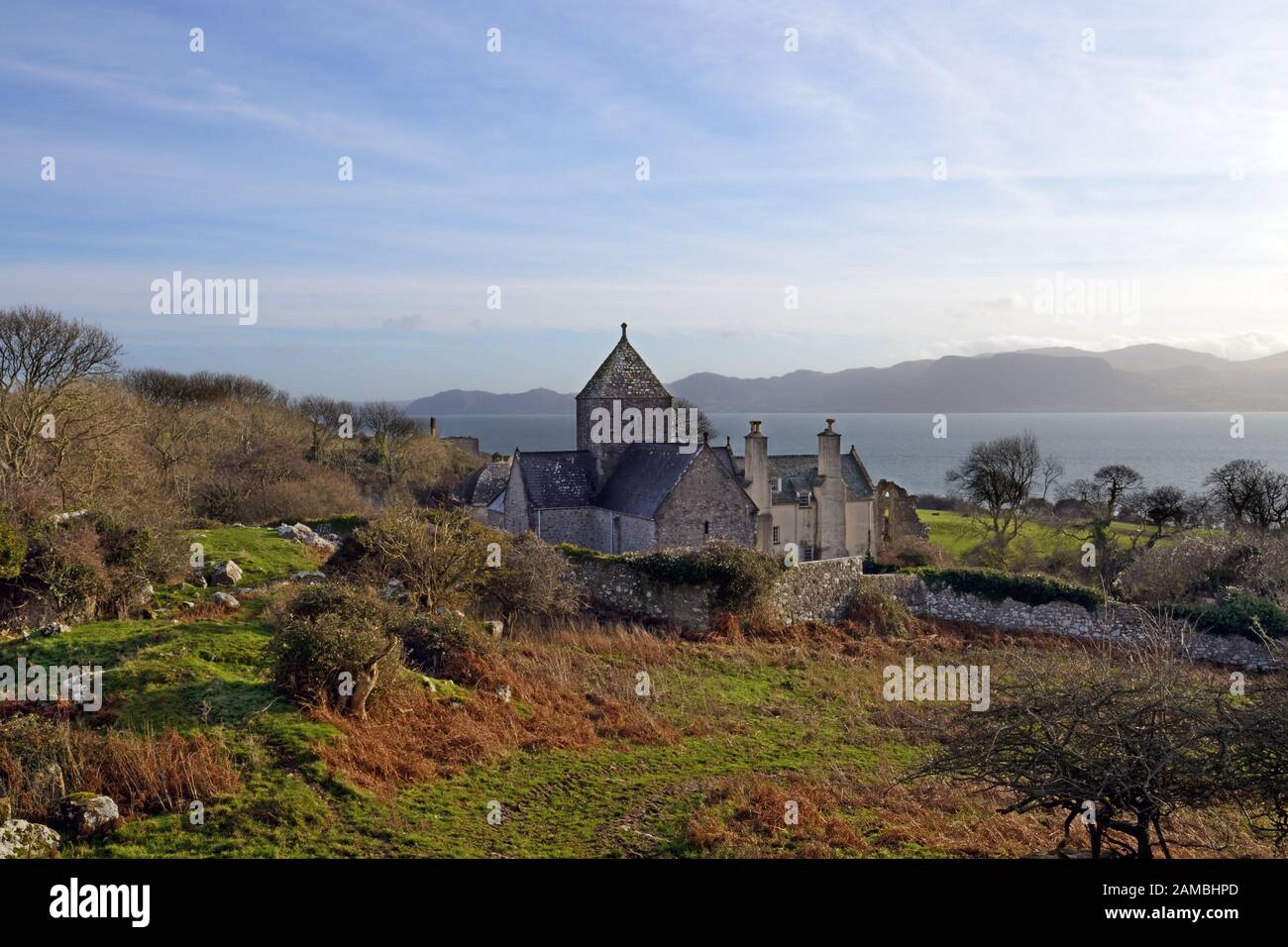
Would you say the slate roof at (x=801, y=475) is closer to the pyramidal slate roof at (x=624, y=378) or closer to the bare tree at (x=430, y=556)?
the pyramidal slate roof at (x=624, y=378)

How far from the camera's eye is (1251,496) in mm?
45750

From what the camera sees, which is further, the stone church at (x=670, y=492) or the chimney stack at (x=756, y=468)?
the chimney stack at (x=756, y=468)

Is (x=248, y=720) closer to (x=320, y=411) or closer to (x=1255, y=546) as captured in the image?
(x=1255, y=546)

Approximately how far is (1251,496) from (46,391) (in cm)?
5964

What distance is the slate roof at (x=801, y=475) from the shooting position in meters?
42.2

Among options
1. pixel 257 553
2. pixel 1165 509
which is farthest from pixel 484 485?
pixel 1165 509

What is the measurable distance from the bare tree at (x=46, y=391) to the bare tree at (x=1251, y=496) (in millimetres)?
55040

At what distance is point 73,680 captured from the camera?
1228cm

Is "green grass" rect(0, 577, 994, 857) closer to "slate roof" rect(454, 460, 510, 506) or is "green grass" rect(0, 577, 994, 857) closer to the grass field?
the grass field

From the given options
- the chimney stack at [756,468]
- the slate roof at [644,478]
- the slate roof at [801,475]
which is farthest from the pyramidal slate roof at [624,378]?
the slate roof at [801,475]

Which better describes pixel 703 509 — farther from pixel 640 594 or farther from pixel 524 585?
pixel 524 585
